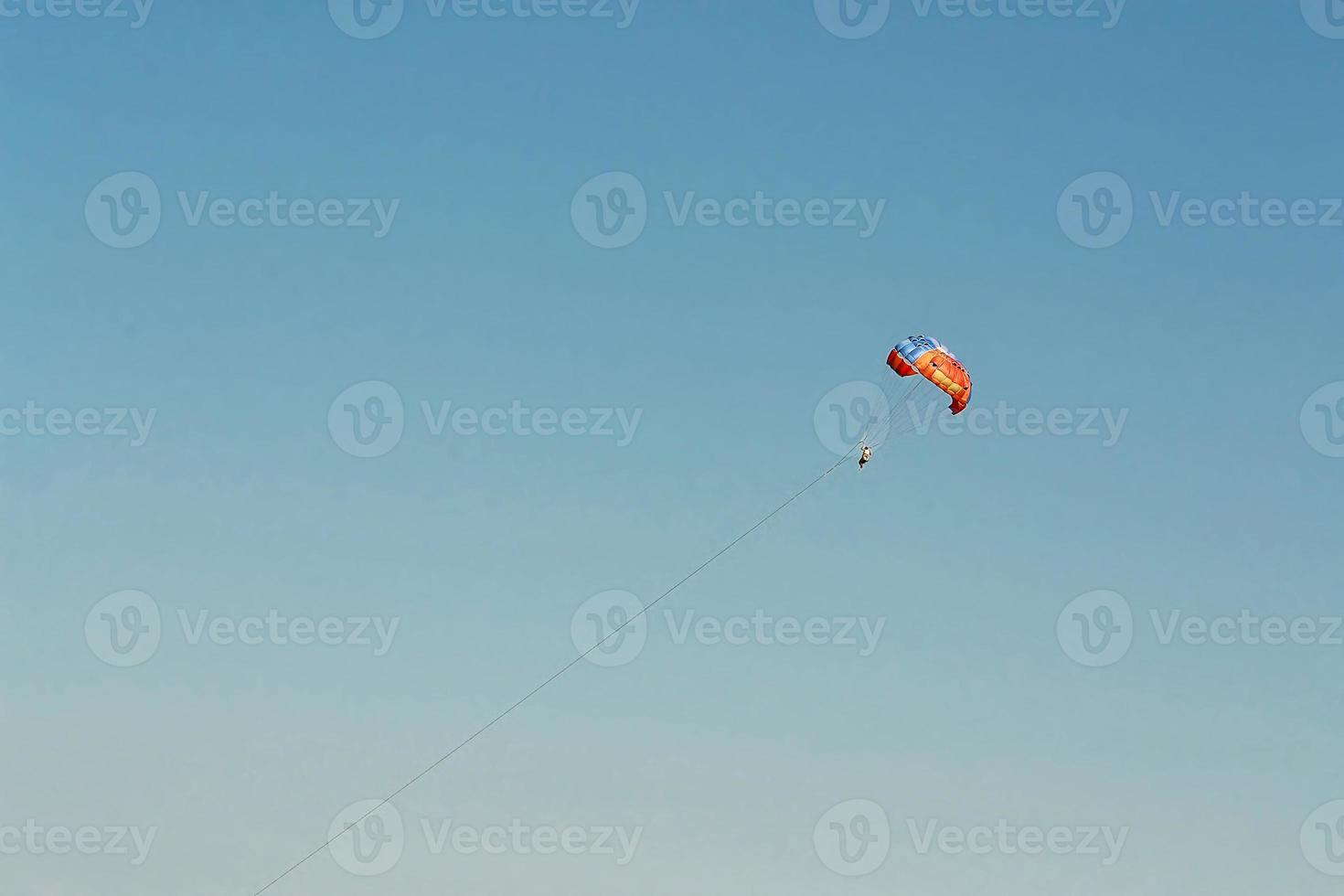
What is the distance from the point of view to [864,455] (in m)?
52.0

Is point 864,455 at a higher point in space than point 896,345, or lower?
lower

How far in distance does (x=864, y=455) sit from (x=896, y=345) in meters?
5.05

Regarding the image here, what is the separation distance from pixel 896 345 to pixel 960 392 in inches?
113

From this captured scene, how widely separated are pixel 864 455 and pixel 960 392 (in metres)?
5.07

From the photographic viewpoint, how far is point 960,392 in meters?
54.4

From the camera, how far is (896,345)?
54.7 m
